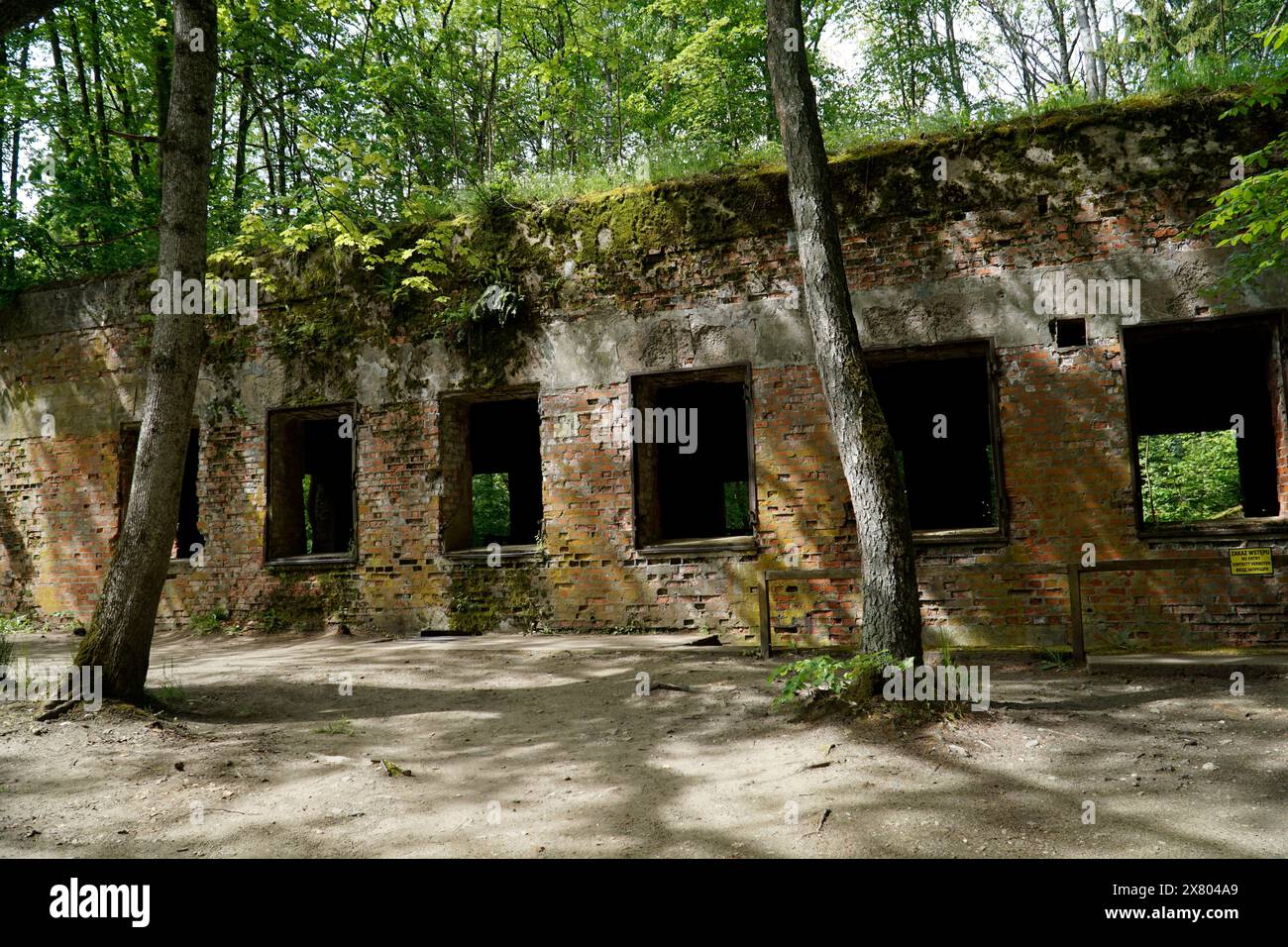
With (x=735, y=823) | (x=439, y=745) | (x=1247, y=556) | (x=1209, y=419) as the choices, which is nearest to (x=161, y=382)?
(x=439, y=745)

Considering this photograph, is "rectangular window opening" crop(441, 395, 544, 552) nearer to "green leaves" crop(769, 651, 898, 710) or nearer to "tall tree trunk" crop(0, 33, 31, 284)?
"green leaves" crop(769, 651, 898, 710)

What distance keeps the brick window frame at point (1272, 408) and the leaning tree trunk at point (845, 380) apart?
307cm

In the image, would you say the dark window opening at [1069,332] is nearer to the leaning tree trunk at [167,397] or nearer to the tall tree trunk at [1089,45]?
the leaning tree trunk at [167,397]

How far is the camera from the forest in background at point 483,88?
10.2 metres

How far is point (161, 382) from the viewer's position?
5.85m

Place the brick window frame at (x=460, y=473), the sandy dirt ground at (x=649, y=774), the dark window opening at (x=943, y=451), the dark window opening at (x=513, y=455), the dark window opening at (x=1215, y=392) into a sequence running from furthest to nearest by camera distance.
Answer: the dark window opening at (x=943, y=451)
the dark window opening at (x=513, y=455)
the brick window frame at (x=460, y=473)
the dark window opening at (x=1215, y=392)
the sandy dirt ground at (x=649, y=774)

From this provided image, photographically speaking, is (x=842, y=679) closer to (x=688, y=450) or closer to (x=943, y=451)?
(x=688, y=450)

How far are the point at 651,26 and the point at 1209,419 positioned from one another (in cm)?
1501

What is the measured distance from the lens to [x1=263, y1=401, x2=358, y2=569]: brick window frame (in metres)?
9.72

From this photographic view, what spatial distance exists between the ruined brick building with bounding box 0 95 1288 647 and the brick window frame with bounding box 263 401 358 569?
3 cm

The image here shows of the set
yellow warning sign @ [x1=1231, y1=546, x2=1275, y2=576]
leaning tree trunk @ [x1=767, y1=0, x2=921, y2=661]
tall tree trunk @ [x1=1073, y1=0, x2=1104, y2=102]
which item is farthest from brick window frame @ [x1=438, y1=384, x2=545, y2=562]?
tall tree trunk @ [x1=1073, y1=0, x2=1104, y2=102]

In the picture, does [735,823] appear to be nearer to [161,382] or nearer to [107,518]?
[161,382]

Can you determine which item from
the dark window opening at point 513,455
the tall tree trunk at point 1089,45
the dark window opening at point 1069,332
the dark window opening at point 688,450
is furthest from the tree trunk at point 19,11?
Result: the tall tree trunk at point 1089,45

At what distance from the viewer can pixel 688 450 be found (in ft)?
36.0
